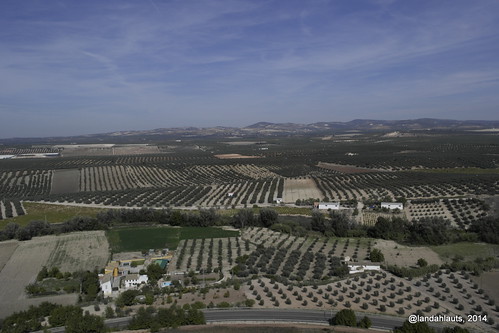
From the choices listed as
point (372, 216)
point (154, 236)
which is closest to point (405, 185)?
point (372, 216)

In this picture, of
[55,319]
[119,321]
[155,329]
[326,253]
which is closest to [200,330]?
[155,329]

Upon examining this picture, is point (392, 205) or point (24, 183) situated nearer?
point (392, 205)

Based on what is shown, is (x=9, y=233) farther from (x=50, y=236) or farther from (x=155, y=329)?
(x=155, y=329)

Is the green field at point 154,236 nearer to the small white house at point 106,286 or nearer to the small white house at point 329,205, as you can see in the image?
the small white house at point 106,286

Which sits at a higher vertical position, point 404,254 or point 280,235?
point 280,235

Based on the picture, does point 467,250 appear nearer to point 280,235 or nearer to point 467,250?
point 467,250

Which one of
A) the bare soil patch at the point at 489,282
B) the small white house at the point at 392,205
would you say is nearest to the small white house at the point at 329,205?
the small white house at the point at 392,205
